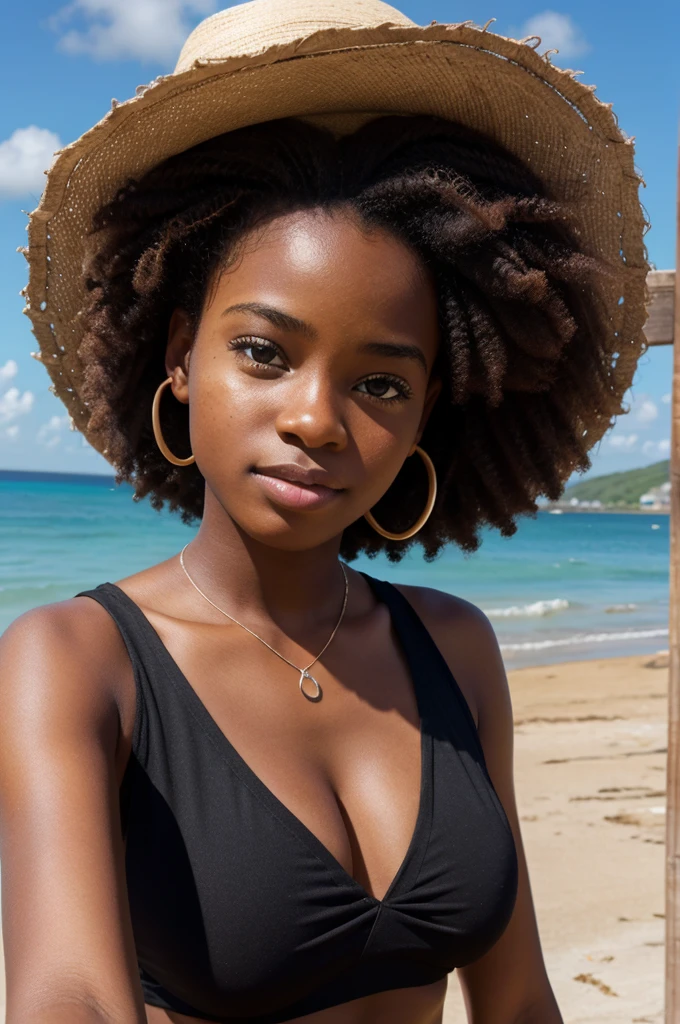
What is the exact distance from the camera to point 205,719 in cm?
186

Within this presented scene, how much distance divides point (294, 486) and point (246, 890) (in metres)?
0.67

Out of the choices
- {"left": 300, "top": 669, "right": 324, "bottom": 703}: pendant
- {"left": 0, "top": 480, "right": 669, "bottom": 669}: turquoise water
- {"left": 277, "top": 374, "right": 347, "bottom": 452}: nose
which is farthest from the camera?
{"left": 0, "top": 480, "right": 669, "bottom": 669}: turquoise water

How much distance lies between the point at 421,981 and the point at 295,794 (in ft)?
1.42

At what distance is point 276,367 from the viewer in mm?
1847

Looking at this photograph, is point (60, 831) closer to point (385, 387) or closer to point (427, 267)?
point (385, 387)

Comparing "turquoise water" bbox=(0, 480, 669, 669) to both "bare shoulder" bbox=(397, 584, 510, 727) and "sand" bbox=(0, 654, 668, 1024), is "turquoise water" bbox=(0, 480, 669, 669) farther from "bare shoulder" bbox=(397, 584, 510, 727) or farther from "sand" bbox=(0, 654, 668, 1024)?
"bare shoulder" bbox=(397, 584, 510, 727)

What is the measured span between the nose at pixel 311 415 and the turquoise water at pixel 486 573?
7.10 meters

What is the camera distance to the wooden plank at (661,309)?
2793 millimetres

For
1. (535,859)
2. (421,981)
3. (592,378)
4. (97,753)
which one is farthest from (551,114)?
(535,859)

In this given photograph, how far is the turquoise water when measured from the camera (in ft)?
53.8

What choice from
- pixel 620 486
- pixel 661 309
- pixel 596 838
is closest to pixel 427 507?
pixel 661 309

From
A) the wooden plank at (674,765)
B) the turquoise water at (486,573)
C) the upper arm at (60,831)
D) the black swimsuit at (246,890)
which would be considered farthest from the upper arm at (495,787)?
the turquoise water at (486,573)

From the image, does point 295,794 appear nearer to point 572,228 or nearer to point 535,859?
point 572,228

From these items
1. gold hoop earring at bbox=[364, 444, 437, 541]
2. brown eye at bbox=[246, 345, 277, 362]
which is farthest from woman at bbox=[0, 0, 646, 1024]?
gold hoop earring at bbox=[364, 444, 437, 541]
